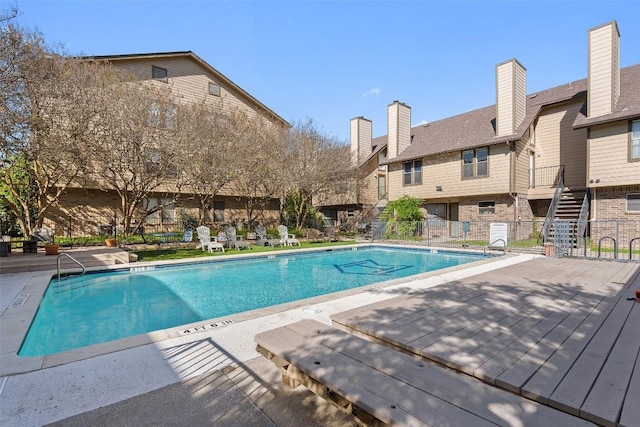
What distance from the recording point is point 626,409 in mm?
1980

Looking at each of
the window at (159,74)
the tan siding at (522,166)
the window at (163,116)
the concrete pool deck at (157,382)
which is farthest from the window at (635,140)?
the window at (159,74)

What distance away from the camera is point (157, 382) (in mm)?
3172

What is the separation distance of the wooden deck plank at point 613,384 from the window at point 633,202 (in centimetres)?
1438

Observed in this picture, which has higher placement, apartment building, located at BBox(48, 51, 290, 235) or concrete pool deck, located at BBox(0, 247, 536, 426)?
apartment building, located at BBox(48, 51, 290, 235)

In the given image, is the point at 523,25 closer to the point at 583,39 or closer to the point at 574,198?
the point at 583,39

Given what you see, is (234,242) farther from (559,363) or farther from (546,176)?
(546,176)

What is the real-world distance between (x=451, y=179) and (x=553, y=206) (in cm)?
516

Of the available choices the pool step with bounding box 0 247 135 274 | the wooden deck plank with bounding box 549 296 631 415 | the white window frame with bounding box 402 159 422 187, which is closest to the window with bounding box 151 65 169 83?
the pool step with bounding box 0 247 135 274

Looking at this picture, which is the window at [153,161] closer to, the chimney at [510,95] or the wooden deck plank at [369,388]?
the wooden deck plank at [369,388]

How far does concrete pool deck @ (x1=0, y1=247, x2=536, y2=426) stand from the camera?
2670mm

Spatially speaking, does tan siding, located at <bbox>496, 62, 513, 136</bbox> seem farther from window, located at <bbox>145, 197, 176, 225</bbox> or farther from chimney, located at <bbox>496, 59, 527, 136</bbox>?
window, located at <bbox>145, 197, 176, 225</bbox>

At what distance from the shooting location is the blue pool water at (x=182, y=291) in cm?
596

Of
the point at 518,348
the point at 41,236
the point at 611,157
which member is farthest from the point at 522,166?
the point at 41,236

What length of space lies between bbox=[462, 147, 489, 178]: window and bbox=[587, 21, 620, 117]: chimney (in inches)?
181
